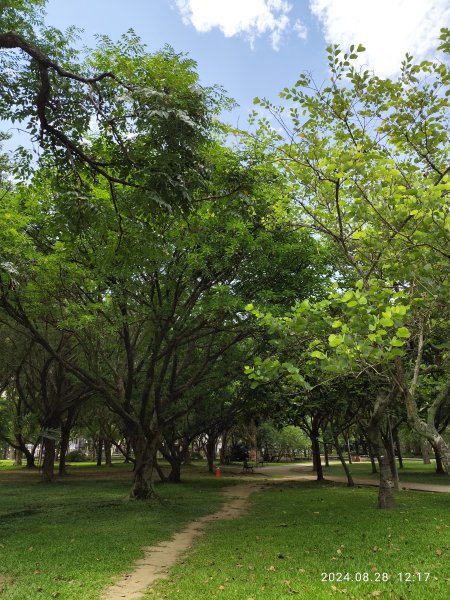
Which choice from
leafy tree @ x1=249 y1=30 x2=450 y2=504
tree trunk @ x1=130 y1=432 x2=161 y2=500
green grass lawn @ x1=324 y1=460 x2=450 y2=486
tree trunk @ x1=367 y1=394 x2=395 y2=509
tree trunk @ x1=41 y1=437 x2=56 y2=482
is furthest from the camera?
tree trunk @ x1=41 y1=437 x2=56 y2=482

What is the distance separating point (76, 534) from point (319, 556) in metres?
5.51

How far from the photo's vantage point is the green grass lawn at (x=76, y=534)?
666cm

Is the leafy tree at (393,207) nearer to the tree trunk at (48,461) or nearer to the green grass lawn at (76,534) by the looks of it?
the green grass lawn at (76,534)

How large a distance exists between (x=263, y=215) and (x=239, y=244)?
1.51m

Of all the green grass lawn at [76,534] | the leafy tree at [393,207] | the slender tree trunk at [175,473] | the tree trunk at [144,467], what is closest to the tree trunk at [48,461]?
the green grass lawn at [76,534]

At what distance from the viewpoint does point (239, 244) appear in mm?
11836

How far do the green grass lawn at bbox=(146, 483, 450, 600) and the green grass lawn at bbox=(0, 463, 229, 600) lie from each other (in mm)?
1143

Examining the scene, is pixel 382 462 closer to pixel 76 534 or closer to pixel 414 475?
pixel 76 534

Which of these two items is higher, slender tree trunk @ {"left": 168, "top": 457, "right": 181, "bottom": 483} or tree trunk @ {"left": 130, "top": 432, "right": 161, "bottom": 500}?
tree trunk @ {"left": 130, "top": 432, "right": 161, "bottom": 500}

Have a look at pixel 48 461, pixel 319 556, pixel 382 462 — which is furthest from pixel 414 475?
pixel 319 556

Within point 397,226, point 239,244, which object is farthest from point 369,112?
point 239,244

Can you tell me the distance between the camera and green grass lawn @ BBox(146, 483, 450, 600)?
18.8 ft

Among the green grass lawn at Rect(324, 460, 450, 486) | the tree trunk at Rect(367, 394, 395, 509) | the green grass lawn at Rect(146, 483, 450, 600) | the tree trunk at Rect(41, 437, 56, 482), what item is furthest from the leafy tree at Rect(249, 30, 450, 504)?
the tree trunk at Rect(41, 437, 56, 482)

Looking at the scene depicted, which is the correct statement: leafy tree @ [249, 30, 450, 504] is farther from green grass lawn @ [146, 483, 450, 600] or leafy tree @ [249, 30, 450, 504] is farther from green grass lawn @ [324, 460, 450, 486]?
green grass lawn @ [324, 460, 450, 486]
